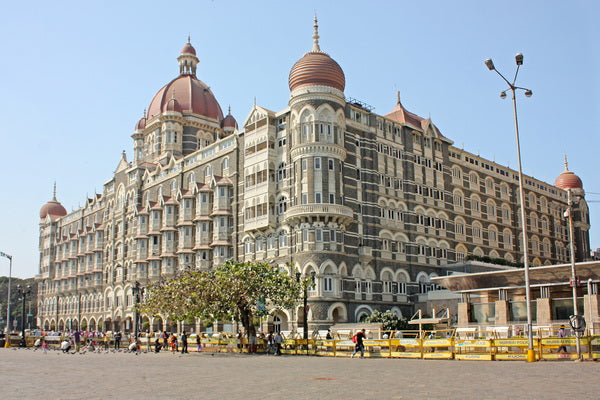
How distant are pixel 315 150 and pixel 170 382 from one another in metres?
36.0

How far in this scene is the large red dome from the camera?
3189 inches

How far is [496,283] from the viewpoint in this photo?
4284 cm

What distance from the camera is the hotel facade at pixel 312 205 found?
5288 cm

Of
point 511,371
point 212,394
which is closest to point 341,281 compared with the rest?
point 511,371

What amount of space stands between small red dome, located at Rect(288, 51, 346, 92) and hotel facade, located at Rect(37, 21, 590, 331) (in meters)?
0.12

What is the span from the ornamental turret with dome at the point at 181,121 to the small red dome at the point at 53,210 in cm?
3170

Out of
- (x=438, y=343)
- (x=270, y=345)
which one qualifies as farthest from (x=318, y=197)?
(x=438, y=343)

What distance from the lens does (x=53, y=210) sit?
355ft

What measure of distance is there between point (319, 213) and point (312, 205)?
34.9 inches

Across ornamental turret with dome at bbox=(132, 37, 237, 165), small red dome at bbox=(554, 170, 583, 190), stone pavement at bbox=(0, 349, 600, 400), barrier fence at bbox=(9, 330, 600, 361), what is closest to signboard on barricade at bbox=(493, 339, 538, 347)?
barrier fence at bbox=(9, 330, 600, 361)

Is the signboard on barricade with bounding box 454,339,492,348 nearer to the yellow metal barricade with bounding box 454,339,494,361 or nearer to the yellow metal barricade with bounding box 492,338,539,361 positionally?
the yellow metal barricade with bounding box 454,339,494,361

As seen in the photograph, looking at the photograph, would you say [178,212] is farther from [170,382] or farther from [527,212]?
[170,382]

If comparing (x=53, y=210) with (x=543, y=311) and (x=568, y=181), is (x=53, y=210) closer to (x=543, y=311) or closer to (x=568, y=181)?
(x=568, y=181)

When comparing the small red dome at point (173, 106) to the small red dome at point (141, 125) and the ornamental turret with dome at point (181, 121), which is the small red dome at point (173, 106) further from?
A: the small red dome at point (141, 125)
